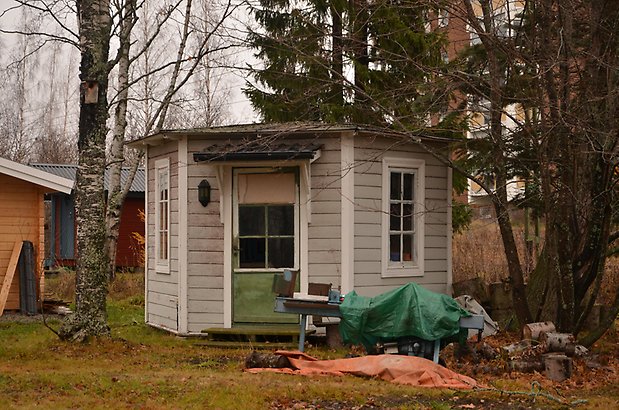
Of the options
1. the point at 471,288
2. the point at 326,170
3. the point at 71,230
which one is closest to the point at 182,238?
the point at 326,170

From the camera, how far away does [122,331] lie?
1455 centimetres

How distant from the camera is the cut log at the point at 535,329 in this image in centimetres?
1160

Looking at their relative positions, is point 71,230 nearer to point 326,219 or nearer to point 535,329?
point 326,219

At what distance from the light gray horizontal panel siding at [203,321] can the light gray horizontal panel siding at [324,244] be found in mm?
1706

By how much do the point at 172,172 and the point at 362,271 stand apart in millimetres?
3327

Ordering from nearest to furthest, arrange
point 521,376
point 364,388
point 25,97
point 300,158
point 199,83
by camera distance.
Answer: point 364,388
point 521,376
point 300,158
point 199,83
point 25,97

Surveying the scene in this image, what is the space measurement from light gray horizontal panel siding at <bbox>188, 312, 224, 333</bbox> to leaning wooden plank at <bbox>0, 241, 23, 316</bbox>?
4257 millimetres

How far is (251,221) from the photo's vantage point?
44.1 feet

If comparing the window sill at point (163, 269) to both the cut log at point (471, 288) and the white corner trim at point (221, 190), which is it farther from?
the cut log at point (471, 288)

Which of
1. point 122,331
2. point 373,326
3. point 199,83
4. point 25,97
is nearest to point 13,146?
point 25,97

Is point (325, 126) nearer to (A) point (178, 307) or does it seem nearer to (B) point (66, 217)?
(A) point (178, 307)

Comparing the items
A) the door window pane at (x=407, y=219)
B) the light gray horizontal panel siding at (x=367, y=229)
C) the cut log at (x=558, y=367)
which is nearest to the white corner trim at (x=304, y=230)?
the light gray horizontal panel siding at (x=367, y=229)

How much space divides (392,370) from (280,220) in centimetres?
395

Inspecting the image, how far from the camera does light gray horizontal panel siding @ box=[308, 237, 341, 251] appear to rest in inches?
517
